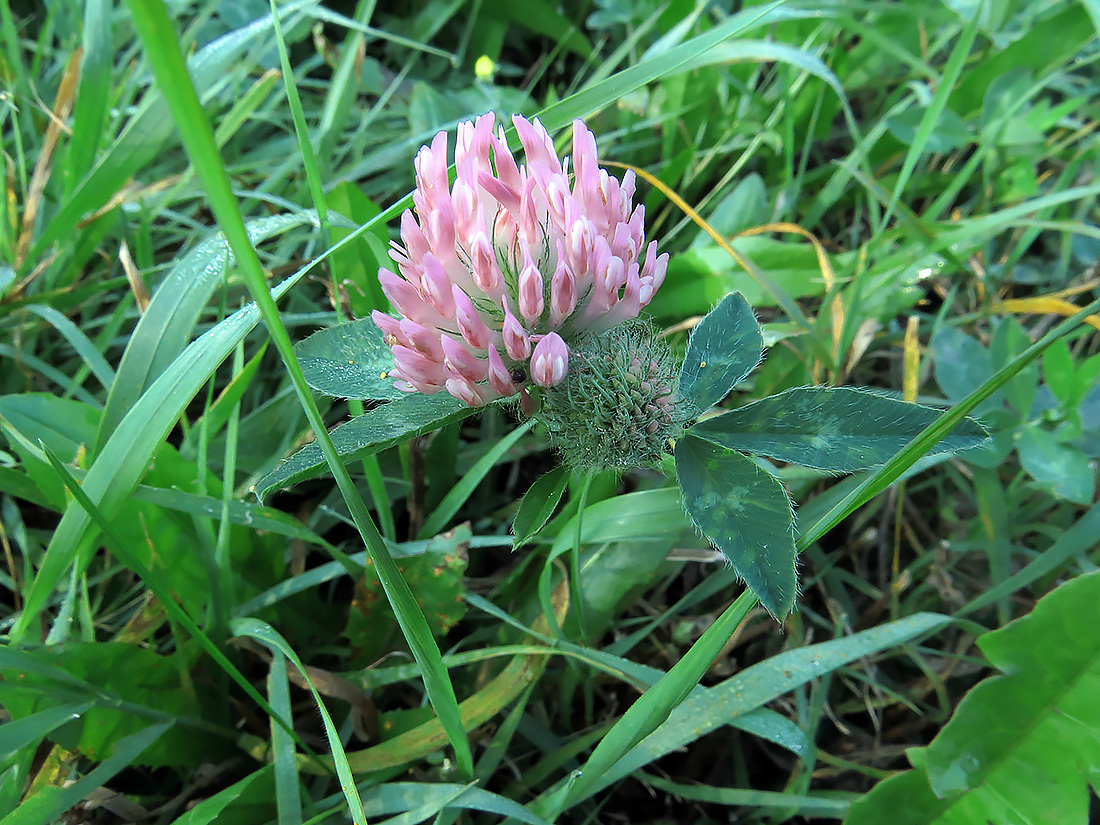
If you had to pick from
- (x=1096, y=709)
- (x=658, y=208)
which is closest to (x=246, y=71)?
(x=658, y=208)

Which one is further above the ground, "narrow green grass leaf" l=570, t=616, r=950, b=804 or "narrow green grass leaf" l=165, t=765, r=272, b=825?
"narrow green grass leaf" l=570, t=616, r=950, b=804

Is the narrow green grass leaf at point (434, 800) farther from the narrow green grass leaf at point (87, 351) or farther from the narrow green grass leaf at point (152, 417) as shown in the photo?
the narrow green grass leaf at point (87, 351)

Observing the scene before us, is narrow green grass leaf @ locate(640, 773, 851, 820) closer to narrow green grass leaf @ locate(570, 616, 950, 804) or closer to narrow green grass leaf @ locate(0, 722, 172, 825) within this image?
narrow green grass leaf @ locate(570, 616, 950, 804)

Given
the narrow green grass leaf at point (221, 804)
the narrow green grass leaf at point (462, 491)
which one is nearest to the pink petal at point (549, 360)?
the narrow green grass leaf at point (462, 491)

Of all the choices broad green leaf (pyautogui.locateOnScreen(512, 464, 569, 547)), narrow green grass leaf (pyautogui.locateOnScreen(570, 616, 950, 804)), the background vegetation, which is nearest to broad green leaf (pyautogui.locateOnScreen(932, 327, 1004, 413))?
the background vegetation

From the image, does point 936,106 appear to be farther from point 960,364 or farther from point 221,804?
point 221,804

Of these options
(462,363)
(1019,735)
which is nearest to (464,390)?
(462,363)

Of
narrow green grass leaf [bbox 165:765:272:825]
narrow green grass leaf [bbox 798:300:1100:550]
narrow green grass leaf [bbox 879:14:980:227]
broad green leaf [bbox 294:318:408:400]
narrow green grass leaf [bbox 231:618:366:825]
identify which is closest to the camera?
narrow green grass leaf [bbox 798:300:1100:550]
